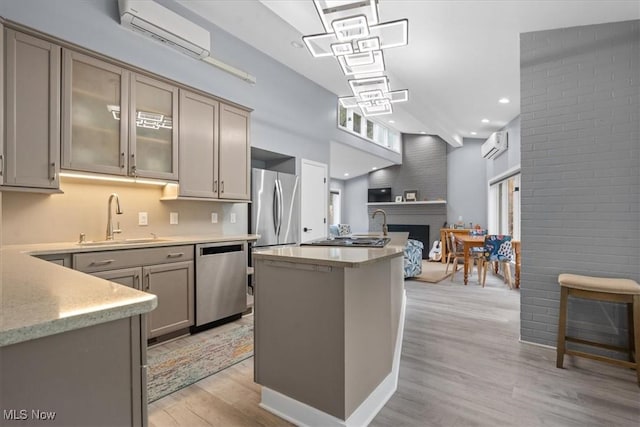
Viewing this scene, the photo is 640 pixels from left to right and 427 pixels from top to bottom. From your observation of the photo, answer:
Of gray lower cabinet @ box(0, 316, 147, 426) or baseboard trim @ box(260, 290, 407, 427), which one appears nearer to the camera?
gray lower cabinet @ box(0, 316, 147, 426)

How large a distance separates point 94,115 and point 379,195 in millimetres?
8274

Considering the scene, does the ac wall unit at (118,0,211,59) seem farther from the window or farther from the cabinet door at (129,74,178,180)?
the window

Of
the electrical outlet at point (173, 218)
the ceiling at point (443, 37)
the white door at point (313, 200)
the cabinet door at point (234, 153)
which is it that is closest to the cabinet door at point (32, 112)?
the electrical outlet at point (173, 218)

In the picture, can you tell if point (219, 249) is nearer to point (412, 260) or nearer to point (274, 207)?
point (274, 207)

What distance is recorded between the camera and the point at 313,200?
525 cm

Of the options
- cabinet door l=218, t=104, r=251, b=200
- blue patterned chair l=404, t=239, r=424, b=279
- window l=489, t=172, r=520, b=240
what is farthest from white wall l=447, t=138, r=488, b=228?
cabinet door l=218, t=104, r=251, b=200

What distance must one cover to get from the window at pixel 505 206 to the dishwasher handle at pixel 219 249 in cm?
493

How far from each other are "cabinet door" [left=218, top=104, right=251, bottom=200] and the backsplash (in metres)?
0.34

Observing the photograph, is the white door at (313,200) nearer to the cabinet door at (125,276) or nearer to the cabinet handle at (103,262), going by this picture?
the cabinet door at (125,276)

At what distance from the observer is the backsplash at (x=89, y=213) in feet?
7.80

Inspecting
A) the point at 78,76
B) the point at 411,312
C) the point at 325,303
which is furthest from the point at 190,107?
the point at 411,312

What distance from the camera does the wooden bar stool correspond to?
223 cm

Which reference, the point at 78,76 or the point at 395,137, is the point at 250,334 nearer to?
the point at 78,76

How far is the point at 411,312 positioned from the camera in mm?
3834
